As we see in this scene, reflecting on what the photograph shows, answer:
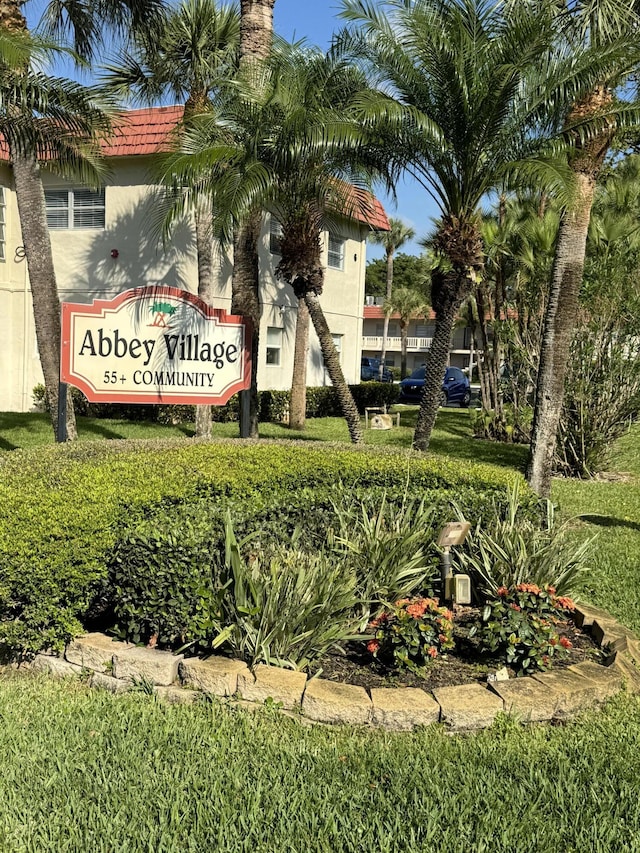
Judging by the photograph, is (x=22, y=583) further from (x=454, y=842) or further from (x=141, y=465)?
(x=454, y=842)

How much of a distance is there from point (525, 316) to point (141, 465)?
33.6 feet

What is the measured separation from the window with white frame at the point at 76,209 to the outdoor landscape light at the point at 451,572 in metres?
15.3

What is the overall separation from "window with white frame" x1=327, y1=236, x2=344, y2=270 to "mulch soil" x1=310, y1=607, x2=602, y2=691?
705 inches

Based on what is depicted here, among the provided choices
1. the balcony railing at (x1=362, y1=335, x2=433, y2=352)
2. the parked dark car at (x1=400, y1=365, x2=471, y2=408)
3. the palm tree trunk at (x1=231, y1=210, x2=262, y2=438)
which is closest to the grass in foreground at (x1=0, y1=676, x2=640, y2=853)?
the palm tree trunk at (x1=231, y1=210, x2=262, y2=438)

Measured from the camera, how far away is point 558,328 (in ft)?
28.9

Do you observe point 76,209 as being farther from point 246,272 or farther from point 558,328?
point 558,328

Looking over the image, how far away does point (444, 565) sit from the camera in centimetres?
487

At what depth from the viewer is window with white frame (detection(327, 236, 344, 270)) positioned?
21328 mm

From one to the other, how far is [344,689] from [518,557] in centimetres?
165

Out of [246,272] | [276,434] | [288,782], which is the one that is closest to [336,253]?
[276,434]

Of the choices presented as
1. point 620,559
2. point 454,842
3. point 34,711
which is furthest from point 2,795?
point 620,559

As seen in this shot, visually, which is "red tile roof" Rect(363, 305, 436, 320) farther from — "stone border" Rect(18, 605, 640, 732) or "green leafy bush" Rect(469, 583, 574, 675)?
"stone border" Rect(18, 605, 640, 732)

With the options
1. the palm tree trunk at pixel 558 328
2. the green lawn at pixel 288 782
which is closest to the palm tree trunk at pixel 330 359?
the palm tree trunk at pixel 558 328

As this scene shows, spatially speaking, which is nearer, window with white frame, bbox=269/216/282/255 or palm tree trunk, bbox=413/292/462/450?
palm tree trunk, bbox=413/292/462/450
